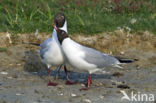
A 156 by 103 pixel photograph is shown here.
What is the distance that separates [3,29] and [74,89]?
3.20 m

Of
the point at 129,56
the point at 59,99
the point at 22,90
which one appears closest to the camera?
the point at 59,99

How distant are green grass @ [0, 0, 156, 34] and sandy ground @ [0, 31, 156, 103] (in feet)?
0.95

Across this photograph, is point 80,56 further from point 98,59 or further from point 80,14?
point 80,14

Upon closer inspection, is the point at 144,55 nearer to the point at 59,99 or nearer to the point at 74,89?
the point at 74,89

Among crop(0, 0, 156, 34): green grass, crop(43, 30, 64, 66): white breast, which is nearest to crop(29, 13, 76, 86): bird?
crop(43, 30, 64, 66): white breast

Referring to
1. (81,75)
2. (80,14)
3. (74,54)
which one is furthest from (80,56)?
(80,14)

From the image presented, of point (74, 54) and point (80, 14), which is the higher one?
point (80, 14)

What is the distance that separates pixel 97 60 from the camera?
25.3 feet

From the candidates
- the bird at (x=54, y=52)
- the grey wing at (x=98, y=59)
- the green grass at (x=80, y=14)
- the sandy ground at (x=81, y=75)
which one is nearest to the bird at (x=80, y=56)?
the grey wing at (x=98, y=59)

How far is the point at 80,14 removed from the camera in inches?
429

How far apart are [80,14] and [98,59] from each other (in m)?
3.35

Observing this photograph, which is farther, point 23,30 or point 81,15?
point 81,15

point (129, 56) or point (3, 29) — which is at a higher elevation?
point (3, 29)

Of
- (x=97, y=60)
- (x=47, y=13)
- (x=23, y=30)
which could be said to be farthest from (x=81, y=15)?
(x=97, y=60)
